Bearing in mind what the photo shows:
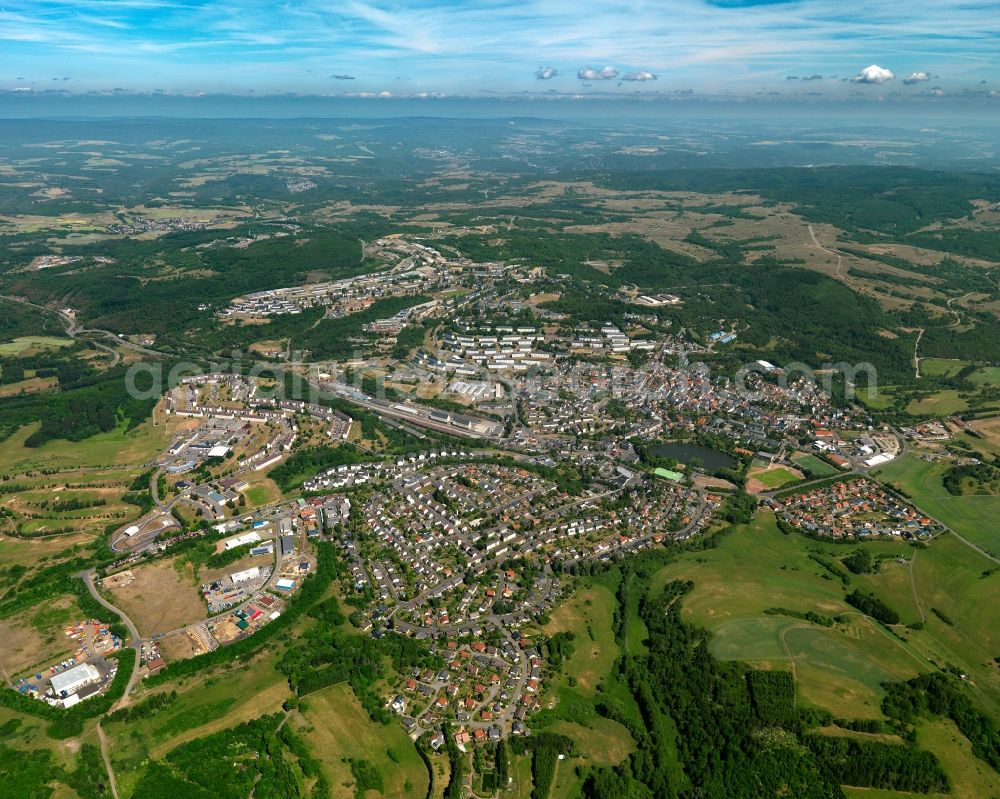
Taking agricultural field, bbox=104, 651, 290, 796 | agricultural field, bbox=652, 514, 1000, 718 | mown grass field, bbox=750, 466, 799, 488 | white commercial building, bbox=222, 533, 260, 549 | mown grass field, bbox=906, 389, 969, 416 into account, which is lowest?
agricultural field, bbox=652, 514, 1000, 718

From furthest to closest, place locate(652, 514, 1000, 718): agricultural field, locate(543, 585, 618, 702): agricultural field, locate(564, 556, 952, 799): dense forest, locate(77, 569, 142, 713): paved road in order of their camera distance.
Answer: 1. locate(543, 585, 618, 702): agricultural field
2. locate(652, 514, 1000, 718): agricultural field
3. locate(77, 569, 142, 713): paved road
4. locate(564, 556, 952, 799): dense forest

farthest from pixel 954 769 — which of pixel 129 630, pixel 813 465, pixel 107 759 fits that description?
pixel 129 630

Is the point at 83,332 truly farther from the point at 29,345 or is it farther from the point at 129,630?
the point at 129,630

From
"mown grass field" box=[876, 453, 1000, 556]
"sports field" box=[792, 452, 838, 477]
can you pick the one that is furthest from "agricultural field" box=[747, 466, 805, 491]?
"mown grass field" box=[876, 453, 1000, 556]

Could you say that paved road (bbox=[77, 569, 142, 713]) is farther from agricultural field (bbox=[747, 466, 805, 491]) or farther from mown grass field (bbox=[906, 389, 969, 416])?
mown grass field (bbox=[906, 389, 969, 416])

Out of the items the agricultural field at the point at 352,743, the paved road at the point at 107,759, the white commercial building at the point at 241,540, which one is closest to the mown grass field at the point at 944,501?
the agricultural field at the point at 352,743

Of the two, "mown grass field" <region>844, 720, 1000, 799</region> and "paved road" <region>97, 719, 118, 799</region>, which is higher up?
"paved road" <region>97, 719, 118, 799</region>

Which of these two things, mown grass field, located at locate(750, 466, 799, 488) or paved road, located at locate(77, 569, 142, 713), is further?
mown grass field, located at locate(750, 466, 799, 488)
